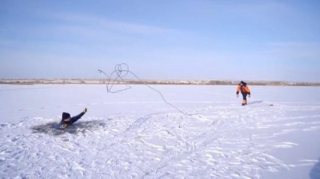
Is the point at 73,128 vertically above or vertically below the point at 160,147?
above

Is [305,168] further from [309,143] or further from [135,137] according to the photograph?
[135,137]

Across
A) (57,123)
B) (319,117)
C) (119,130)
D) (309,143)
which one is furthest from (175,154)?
(319,117)

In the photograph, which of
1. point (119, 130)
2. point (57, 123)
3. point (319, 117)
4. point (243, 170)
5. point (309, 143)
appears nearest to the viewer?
point (243, 170)

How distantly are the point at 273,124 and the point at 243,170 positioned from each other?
4981 mm

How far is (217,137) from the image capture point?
7.61 metres

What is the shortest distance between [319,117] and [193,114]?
18.8ft

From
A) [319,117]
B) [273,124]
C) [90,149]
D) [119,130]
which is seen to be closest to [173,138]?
[119,130]

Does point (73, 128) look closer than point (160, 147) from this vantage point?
No

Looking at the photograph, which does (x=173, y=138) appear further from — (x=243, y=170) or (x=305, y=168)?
(x=305, y=168)

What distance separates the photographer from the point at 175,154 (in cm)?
611

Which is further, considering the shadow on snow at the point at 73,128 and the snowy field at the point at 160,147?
the shadow on snow at the point at 73,128

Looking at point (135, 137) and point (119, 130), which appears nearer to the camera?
point (135, 137)

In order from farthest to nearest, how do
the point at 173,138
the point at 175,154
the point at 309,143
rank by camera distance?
the point at 173,138 → the point at 309,143 → the point at 175,154

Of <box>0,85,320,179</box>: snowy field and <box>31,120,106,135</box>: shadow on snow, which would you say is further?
<box>31,120,106,135</box>: shadow on snow
